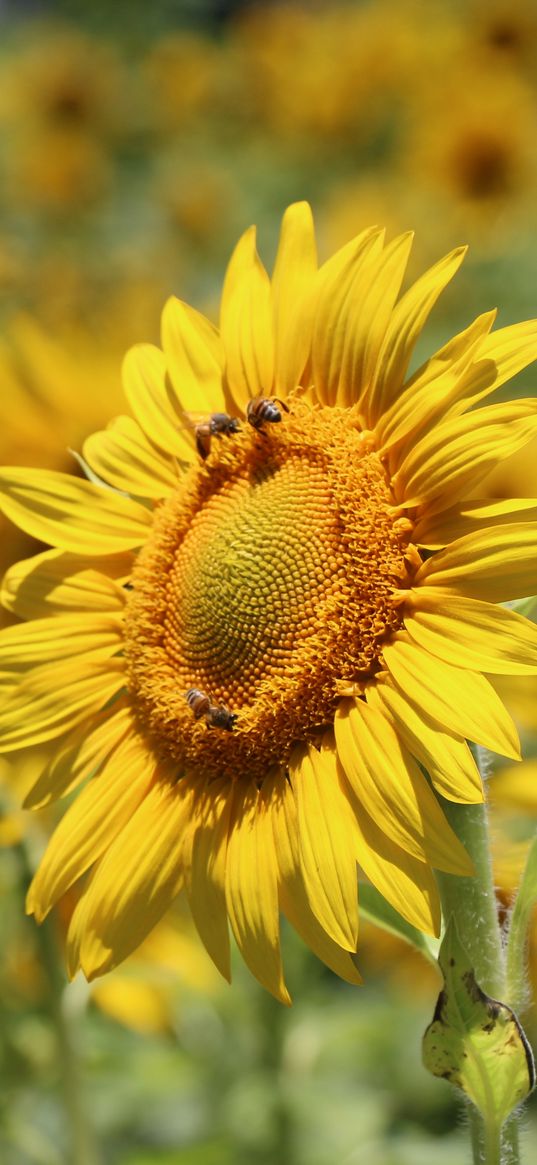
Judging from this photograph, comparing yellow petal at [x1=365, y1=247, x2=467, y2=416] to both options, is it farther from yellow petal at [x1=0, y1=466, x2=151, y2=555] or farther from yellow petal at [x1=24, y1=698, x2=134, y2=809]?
yellow petal at [x1=24, y1=698, x2=134, y2=809]

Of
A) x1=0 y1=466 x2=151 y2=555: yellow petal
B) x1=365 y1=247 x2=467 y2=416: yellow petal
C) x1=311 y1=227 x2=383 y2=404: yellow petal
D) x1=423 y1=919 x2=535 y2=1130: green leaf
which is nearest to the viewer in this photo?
x1=423 y1=919 x2=535 y2=1130: green leaf

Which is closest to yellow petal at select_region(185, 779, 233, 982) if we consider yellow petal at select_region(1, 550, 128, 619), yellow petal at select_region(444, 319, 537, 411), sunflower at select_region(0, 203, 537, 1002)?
sunflower at select_region(0, 203, 537, 1002)

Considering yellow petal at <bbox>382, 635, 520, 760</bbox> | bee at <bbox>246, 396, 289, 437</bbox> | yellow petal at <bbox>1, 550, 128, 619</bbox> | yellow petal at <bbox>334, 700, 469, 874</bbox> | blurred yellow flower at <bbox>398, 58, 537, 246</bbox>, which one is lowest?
yellow petal at <bbox>334, 700, 469, 874</bbox>

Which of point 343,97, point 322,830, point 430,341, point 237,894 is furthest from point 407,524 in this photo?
point 343,97

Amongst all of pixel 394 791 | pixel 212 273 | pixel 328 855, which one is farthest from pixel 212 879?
pixel 212 273

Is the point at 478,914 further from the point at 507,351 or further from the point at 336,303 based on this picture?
the point at 336,303

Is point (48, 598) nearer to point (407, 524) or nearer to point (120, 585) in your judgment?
point (120, 585)

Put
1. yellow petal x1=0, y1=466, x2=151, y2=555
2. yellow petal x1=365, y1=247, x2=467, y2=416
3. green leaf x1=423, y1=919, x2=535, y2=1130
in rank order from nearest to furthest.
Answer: green leaf x1=423, y1=919, x2=535, y2=1130 → yellow petal x1=365, y1=247, x2=467, y2=416 → yellow petal x1=0, y1=466, x2=151, y2=555

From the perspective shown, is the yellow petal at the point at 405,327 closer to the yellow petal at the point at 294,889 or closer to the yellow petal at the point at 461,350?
the yellow petal at the point at 461,350
